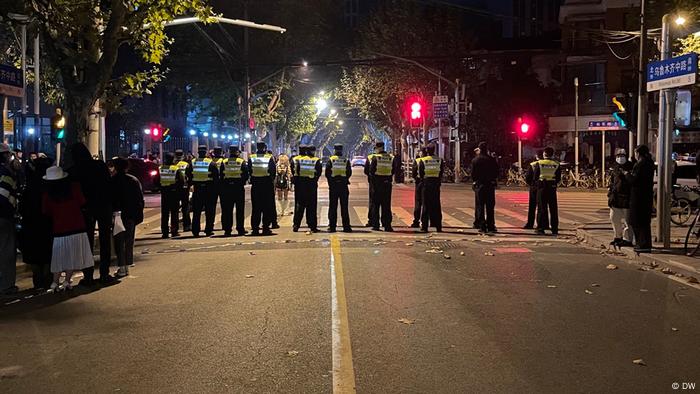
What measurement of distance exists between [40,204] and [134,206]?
137 centimetres

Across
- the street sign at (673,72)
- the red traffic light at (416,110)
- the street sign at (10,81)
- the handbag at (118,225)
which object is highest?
the red traffic light at (416,110)

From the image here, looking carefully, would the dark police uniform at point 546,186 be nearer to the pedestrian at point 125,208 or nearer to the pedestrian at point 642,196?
the pedestrian at point 642,196

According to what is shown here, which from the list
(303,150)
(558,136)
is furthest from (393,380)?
(558,136)

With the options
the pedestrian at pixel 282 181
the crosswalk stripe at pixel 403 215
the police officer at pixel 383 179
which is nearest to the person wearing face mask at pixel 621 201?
the police officer at pixel 383 179

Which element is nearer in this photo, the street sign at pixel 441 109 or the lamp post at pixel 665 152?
the lamp post at pixel 665 152

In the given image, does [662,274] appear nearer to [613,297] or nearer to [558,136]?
[613,297]

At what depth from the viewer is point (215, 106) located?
4928 centimetres

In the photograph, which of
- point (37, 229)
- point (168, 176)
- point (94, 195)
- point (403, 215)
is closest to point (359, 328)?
point (94, 195)

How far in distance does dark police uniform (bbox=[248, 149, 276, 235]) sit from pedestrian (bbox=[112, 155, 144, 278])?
441 cm

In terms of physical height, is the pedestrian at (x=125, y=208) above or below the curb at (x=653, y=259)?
above

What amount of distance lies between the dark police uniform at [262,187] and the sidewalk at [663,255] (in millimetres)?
6600

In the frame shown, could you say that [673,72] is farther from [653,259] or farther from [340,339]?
[340,339]

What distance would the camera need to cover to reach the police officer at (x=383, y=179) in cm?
1495

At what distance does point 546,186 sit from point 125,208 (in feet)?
29.1
